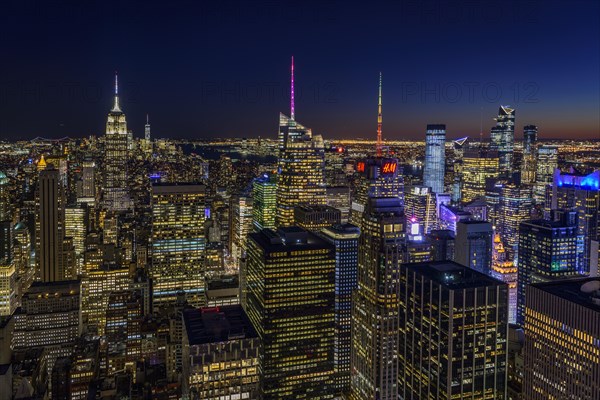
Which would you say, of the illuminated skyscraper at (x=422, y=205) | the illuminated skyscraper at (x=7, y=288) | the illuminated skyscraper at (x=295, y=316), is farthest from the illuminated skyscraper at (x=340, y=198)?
the illuminated skyscraper at (x=7, y=288)

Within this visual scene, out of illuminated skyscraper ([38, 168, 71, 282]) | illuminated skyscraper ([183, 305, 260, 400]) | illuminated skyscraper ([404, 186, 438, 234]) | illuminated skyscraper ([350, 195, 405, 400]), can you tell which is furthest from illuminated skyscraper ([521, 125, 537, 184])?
illuminated skyscraper ([183, 305, 260, 400])

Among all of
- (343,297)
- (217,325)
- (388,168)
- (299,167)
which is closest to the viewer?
(217,325)

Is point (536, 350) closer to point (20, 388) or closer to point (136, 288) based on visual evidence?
point (20, 388)

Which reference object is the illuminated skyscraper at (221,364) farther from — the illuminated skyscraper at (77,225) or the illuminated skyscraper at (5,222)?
the illuminated skyscraper at (77,225)

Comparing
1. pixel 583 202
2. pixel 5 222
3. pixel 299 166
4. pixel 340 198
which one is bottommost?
pixel 5 222

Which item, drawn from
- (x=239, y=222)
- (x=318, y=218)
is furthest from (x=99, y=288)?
(x=239, y=222)

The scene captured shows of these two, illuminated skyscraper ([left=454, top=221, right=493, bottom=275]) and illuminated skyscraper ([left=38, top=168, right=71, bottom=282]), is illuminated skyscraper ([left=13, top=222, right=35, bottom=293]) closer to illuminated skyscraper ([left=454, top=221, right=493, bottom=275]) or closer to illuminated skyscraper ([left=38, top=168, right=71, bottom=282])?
illuminated skyscraper ([left=38, top=168, right=71, bottom=282])

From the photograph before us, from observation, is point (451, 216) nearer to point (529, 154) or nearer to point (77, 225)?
point (529, 154)

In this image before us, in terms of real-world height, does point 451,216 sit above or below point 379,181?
below
